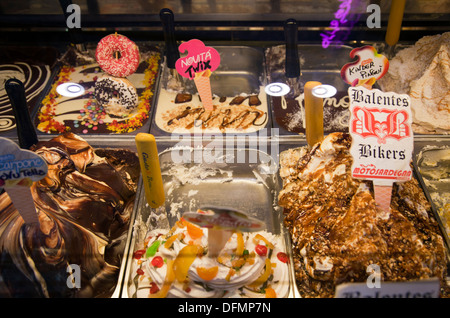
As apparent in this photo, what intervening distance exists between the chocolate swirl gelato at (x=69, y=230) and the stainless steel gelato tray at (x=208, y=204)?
9 cm

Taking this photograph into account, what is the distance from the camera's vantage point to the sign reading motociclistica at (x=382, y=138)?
1.60 metres

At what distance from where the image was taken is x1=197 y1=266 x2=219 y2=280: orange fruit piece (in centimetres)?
165

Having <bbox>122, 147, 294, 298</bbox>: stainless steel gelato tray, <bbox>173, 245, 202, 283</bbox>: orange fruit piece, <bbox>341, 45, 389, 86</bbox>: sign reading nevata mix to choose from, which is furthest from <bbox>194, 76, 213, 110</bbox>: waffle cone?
<bbox>173, 245, 202, 283</bbox>: orange fruit piece

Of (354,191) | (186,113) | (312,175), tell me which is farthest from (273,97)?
(354,191)

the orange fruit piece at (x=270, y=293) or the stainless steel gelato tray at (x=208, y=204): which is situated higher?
the stainless steel gelato tray at (x=208, y=204)

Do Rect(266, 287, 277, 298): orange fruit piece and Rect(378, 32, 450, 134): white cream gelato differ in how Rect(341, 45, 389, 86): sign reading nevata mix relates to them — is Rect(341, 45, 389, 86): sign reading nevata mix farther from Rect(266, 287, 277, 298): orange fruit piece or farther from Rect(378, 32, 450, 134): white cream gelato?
Rect(266, 287, 277, 298): orange fruit piece

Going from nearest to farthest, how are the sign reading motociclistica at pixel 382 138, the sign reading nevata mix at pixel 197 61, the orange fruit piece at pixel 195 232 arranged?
the sign reading motociclistica at pixel 382 138 → the orange fruit piece at pixel 195 232 → the sign reading nevata mix at pixel 197 61

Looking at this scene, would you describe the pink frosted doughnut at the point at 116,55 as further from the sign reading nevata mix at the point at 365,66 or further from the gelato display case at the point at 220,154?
the sign reading nevata mix at the point at 365,66

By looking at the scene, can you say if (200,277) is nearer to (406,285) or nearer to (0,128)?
(406,285)

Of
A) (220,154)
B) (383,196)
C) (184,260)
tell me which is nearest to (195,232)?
(184,260)

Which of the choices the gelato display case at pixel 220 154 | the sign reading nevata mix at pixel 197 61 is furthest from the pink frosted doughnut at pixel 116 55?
the sign reading nevata mix at pixel 197 61

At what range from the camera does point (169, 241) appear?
180 cm

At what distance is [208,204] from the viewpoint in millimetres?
2209

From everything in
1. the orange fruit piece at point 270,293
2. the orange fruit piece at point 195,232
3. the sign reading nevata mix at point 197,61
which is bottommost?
the orange fruit piece at point 270,293
